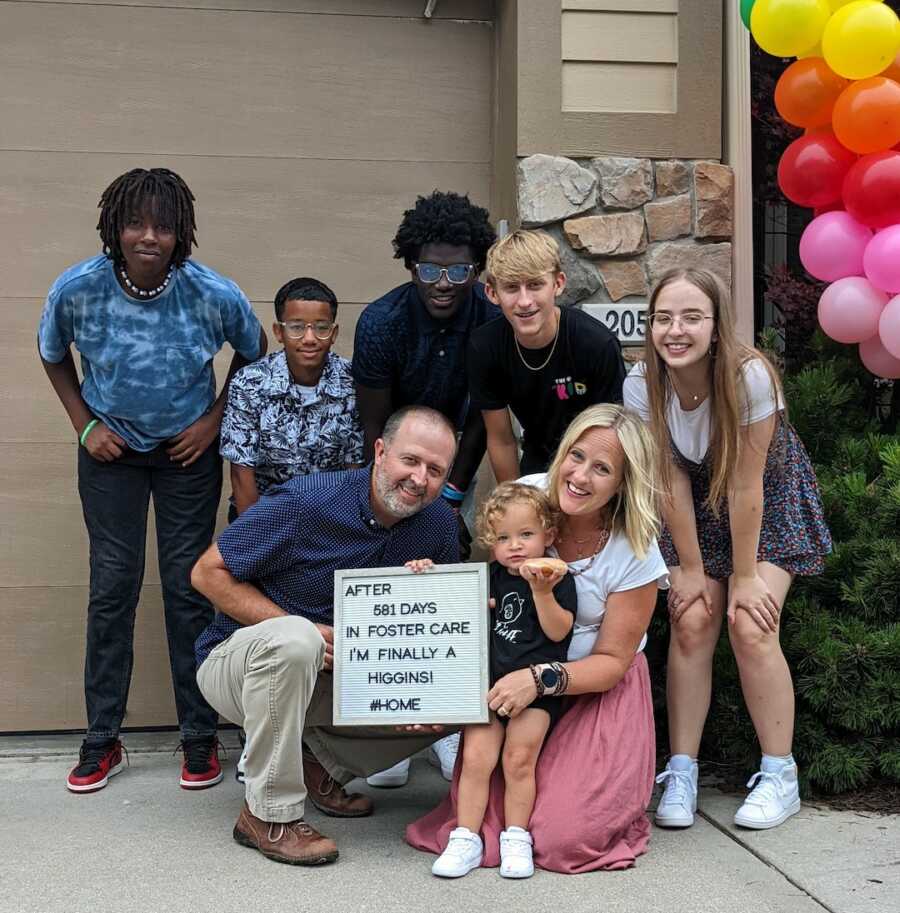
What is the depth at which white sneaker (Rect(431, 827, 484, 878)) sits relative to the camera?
9.12 feet

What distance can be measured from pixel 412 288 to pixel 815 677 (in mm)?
1659

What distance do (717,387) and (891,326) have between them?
0.72 metres

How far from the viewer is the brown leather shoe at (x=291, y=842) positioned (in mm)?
2885

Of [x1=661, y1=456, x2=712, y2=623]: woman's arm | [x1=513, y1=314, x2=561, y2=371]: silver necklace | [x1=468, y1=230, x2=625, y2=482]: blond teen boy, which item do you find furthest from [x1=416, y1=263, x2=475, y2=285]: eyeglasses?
[x1=661, y1=456, x2=712, y2=623]: woman's arm

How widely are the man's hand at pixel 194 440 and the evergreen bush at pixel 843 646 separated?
1.53m

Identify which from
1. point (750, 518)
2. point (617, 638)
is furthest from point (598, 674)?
point (750, 518)

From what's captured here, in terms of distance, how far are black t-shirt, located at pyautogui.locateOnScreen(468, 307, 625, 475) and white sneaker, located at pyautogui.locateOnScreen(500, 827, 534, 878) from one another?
1.20 meters

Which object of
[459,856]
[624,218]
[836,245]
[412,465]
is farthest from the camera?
[624,218]

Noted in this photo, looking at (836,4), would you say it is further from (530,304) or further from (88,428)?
(88,428)

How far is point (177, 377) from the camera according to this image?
363 cm

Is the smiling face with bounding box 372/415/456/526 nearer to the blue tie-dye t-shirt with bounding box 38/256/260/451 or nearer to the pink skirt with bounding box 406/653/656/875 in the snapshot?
the pink skirt with bounding box 406/653/656/875

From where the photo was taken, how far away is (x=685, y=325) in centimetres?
320

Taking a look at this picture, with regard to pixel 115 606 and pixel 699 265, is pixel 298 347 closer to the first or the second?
pixel 115 606

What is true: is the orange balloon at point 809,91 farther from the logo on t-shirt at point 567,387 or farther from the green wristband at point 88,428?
the green wristband at point 88,428
